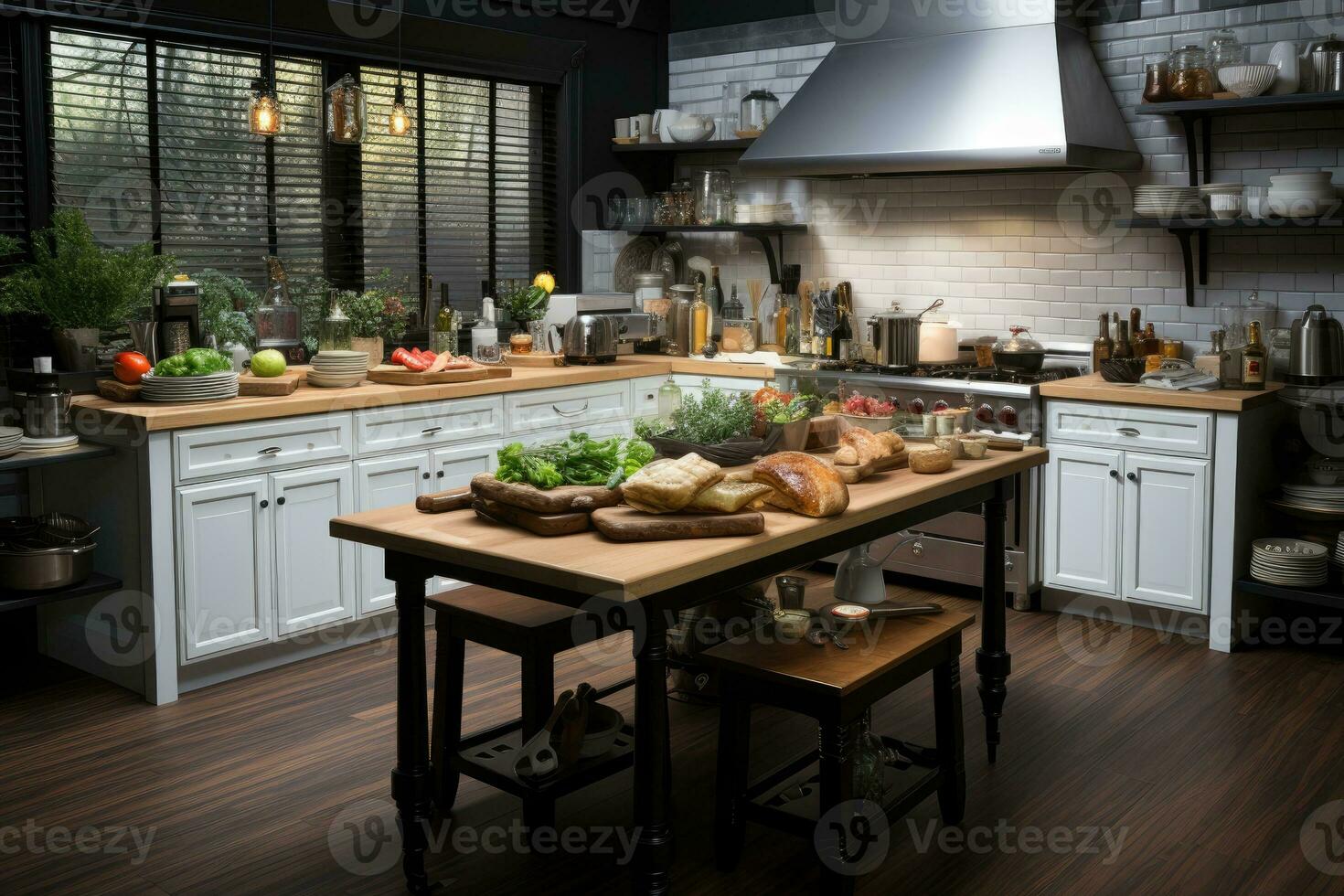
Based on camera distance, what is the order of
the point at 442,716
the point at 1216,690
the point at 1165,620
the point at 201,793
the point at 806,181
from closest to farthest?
the point at 442,716 < the point at 201,793 < the point at 1216,690 < the point at 1165,620 < the point at 806,181

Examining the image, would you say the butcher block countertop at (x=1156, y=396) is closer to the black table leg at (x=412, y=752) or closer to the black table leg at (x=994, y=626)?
the black table leg at (x=994, y=626)

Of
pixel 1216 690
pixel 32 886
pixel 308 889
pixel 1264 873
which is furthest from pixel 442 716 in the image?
pixel 1216 690

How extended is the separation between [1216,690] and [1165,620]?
82 centimetres

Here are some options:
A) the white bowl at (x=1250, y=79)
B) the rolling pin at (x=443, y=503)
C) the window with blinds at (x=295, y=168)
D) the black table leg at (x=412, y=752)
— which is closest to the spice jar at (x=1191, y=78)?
the white bowl at (x=1250, y=79)

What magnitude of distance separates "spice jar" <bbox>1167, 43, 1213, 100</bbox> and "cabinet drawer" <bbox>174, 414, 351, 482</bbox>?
152 inches

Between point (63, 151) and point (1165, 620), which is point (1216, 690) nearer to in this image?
point (1165, 620)

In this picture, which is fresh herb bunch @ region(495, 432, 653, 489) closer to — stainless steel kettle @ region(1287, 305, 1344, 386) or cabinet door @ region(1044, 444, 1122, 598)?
cabinet door @ region(1044, 444, 1122, 598)

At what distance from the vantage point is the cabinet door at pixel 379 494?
5.33 m

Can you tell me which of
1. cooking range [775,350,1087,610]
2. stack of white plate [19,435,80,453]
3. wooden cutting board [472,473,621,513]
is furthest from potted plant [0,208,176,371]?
cooking range [775,350,1087,610]

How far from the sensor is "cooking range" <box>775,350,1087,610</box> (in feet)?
19.0

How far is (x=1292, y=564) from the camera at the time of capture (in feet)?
17.1

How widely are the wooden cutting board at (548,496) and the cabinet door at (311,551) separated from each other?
2088 millimetres

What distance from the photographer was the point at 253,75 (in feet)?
19.1

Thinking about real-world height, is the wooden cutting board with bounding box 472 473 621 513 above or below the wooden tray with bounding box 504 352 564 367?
below
